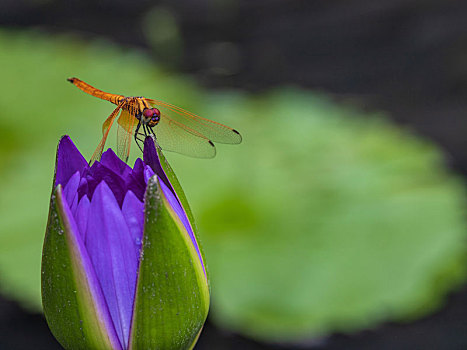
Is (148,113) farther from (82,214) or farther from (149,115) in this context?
(82,214)

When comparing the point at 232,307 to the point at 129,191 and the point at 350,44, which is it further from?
the point at 350,44

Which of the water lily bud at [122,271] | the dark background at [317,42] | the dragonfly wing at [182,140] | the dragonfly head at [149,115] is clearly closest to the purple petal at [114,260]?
the water lily bud at [122,271]

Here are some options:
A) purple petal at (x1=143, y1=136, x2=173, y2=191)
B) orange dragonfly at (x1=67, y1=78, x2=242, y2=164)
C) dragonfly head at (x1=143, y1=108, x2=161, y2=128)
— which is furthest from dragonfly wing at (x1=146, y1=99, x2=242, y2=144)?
purple petal at (x1=143, y1=136, x2=173, y2=191)

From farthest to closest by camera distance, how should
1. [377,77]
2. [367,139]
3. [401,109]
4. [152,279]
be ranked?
[377,77], [401,109], [367,139], [152,279]

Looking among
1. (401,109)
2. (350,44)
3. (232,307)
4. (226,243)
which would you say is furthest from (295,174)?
(350,44)

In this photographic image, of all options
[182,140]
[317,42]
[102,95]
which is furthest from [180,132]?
[317,42]

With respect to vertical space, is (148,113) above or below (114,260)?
above

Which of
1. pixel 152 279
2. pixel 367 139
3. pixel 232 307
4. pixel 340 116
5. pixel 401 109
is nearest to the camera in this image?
pixel 152 279
